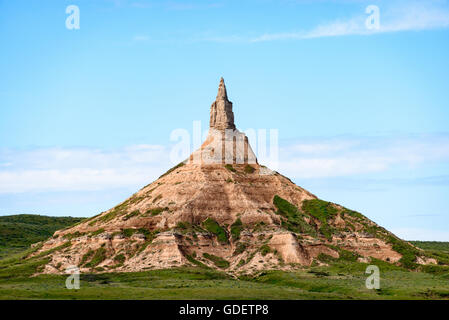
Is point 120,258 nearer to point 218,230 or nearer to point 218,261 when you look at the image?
point 218,261

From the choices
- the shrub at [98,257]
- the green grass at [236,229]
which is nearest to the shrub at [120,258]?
the shrub at [98,257]

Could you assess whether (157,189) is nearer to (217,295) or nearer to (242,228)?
(242,228)

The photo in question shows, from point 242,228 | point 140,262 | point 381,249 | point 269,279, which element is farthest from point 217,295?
point 381,249

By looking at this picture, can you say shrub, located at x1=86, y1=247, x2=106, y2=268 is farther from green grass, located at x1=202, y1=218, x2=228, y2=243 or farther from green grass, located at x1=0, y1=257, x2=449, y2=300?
green grass, located at x1=202, y1=218, x2=228, y2=243

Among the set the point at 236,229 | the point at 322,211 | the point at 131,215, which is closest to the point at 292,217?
the point at 322,211

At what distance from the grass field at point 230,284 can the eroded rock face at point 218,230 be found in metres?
6.83

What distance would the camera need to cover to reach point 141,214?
604 feet

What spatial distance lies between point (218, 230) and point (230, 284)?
36.2m

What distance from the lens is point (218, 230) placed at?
181125 mm

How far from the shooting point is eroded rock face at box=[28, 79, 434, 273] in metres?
170

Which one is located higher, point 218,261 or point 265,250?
point 265,250

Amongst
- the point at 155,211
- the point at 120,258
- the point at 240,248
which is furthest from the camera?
the point at 155,211

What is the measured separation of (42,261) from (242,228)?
48.1m
